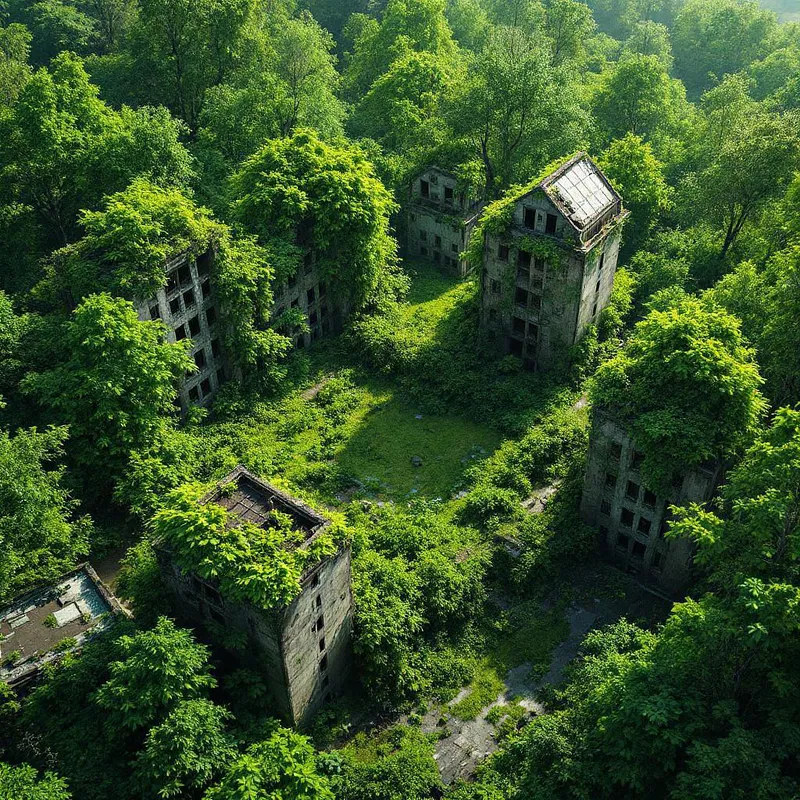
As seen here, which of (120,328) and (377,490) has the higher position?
(120,328)

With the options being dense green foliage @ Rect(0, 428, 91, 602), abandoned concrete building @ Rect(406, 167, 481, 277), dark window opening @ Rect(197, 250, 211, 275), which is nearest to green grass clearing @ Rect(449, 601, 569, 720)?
dense green foliage @ Rect(0, 428, 91, 602)

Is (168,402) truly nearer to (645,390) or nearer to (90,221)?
(90,221)

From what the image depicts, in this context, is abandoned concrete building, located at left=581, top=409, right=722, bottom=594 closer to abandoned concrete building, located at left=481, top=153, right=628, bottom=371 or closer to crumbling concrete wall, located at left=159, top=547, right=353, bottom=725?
abandoned concrete building, located at left=481, top=153, right=628, bottom=371

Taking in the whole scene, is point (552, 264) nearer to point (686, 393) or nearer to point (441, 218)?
point (686, 393)

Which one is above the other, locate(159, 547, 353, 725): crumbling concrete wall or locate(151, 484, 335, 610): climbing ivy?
locate(151, 484, 335, 610): climbing ivy

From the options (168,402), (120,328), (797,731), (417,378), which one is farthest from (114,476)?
(797,731)

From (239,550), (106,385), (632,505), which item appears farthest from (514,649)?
(106,385)
